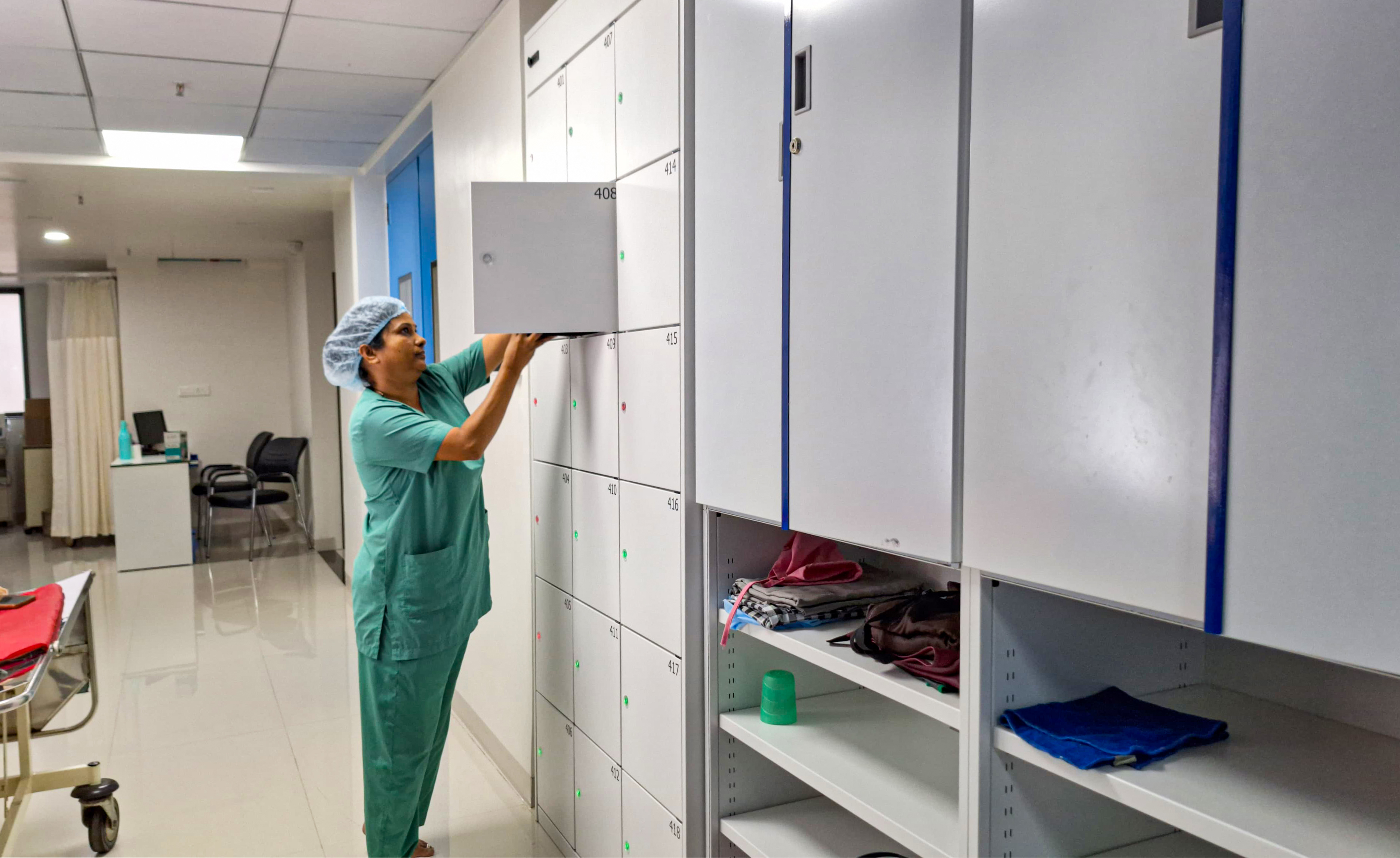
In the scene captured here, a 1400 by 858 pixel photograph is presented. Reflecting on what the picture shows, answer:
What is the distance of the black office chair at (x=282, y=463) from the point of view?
8.22 m

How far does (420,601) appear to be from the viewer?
256cm

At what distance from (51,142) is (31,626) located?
366 cm

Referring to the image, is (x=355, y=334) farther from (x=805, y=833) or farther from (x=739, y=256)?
(x=805, y=833)

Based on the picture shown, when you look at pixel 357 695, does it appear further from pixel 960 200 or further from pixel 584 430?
pixel 960 200

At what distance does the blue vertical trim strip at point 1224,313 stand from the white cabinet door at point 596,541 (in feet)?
5.17

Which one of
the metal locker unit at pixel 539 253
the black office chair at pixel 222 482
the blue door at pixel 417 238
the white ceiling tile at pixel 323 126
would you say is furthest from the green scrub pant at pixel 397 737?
the black office chair at pixel 222 482

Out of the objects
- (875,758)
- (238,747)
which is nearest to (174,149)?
(238,747)

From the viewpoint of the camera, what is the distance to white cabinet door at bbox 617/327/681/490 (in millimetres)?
2041

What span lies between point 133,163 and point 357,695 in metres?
3.35

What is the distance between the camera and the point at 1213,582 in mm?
946

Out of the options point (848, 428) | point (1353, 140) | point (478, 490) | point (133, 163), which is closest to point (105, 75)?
point (133, 163)

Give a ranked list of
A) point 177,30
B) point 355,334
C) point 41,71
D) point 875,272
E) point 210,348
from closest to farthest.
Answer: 1. point 875,272
2. point 355,334
3. point 177,30
4. point 41,71
5. point 210,348

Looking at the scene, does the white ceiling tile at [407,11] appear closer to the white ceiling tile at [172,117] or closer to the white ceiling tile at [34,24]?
the white ceiling tile at [34,24]

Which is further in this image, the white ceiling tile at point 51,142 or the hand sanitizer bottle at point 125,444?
the hand sanitizer bottle at point 125,444
